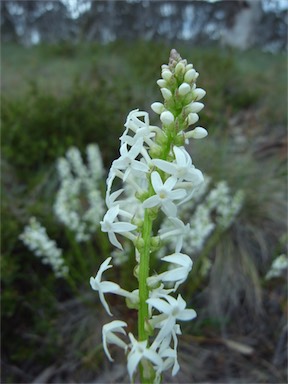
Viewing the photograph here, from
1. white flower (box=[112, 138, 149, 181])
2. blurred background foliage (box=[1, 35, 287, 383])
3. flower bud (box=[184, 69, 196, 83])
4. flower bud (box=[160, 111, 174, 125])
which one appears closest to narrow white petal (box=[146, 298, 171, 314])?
white flower (box=[112, 138, 149, 181])

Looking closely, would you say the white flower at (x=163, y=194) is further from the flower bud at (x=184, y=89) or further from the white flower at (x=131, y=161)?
the flower bud at (x=184, y=89)

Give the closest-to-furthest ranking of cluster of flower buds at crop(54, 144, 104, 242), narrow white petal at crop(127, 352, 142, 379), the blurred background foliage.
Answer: narrow white petal at crop(127, 352, 142, 379) → cluster of flower buds at crop(54, 144, 104, 242) → the blurred background foliage

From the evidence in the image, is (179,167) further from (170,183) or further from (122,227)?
(122,227)

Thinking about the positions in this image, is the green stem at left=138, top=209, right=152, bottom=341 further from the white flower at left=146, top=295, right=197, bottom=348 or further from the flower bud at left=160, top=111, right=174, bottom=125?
the flower bud at left=160, top=111, right=174, bottom=125

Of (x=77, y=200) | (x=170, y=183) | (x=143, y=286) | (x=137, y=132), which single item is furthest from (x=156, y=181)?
(x=77, y=200)

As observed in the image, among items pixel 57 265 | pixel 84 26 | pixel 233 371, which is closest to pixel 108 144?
pixel 57 265

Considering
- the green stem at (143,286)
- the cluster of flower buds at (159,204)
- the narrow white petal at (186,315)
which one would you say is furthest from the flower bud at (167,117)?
the narrow white petal at (186,315)
